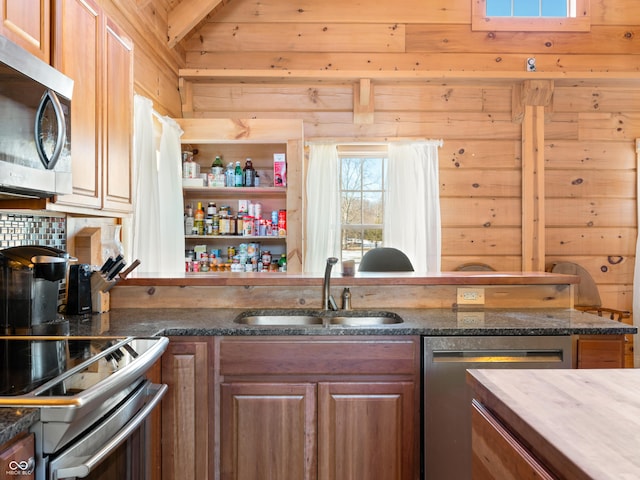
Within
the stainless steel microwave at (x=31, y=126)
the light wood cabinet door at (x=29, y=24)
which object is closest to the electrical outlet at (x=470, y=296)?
the stainless steel microwave at (x=31, y=126)

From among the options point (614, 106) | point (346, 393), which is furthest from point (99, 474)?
point (614, 106)

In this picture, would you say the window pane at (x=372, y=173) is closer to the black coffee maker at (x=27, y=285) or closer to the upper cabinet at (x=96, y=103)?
the upper cabinet at (x=96, y=103)

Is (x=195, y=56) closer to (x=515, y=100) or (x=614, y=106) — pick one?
(x=515, y=100)

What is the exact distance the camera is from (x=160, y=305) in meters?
2.19

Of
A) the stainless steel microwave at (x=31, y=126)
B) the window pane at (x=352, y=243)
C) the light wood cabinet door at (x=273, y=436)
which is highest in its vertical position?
the stainless steel microwave at (x=31, y=126)

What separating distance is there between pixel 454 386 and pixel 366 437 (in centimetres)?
40

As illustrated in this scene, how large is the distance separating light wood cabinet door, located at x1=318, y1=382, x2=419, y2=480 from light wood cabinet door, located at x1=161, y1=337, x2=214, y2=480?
454 mm

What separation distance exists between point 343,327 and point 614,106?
3.74 m

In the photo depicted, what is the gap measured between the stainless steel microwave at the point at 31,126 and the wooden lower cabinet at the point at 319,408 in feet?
2.83

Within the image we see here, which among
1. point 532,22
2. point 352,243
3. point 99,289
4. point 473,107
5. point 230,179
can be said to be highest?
point 532,22

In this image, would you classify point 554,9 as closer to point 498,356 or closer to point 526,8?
point 526,8

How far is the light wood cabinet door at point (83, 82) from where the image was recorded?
1619 millimetres

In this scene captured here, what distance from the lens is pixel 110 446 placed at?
1.13 m

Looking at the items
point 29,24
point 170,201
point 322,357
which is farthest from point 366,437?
point 170,201
